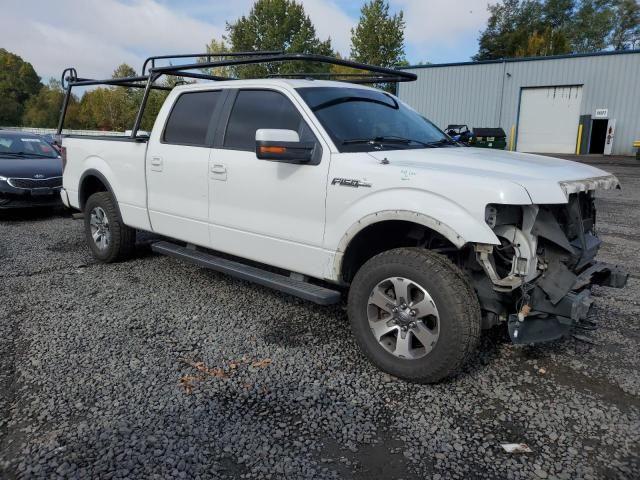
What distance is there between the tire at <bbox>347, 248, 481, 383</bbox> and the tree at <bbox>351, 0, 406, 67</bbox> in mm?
40586

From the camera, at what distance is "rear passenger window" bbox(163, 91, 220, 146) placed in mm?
4645

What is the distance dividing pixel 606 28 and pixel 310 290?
74.6 meters

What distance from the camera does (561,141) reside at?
2859cm

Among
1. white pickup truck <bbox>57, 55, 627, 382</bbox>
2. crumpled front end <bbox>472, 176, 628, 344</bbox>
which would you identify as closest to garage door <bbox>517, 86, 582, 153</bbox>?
white pickup truck <bbox>57, 55, 627, 382</bbox>

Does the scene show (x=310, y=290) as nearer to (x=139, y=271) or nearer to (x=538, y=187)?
(x=538, y=187)

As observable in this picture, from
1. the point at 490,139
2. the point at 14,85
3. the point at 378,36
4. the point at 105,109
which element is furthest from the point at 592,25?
the point at 14,85

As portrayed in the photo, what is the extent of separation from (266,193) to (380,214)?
109 centimetres

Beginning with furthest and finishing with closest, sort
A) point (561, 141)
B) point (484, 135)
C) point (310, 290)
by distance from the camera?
point (561, 141) < point (484, 135) < point (310, 290)

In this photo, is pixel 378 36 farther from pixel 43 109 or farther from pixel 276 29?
pixel 43 109

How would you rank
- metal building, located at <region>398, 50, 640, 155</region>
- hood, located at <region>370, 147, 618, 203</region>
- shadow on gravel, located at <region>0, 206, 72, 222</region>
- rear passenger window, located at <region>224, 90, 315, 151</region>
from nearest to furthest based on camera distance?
hood, located at <region>370, 147, 618, 203</region>
rear passenger window, located at <region>224, 90, 315, 151</region>
shadow on gravel, located at <region>0, 206, 72, 222</region>
metal building, located at <region>398, 50, 640, 155</region>

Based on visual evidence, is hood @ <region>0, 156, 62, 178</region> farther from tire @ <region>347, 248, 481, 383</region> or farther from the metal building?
the metal building

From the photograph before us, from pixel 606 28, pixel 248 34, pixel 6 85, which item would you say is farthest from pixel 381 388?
pixel 6 85

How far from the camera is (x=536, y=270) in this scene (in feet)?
10.3

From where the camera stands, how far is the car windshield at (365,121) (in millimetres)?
3777
